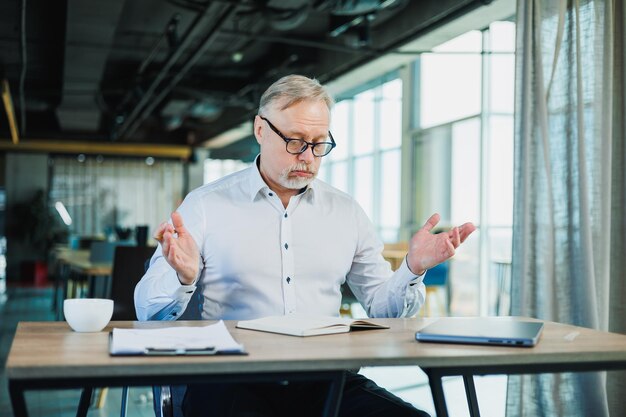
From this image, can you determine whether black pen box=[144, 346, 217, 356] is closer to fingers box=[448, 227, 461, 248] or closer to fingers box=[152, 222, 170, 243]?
fingers box=[152, 222, 170, 243]

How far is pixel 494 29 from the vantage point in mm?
7703

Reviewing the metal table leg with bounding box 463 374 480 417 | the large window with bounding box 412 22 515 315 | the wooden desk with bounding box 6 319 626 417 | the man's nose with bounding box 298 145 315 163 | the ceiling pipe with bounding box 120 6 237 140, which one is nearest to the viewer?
the wooden desk with bounding box 6 319 626 417

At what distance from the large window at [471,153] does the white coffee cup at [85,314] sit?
5909 mm

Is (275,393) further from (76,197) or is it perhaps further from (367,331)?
(76,197)

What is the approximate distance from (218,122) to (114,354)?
1550 centimetres

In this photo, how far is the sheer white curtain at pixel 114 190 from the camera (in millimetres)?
17516

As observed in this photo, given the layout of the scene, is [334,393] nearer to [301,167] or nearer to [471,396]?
[471,396]

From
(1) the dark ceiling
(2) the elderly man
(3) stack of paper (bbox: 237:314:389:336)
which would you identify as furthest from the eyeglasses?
(1) the dark ceiling

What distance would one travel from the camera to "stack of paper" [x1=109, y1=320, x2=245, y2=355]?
150cm

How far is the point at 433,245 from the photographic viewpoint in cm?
219

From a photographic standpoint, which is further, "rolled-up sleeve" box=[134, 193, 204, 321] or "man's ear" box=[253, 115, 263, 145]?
"man's ear" box=[253, 115, 263, 145]

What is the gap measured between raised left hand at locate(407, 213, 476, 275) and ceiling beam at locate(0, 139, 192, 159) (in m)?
16.2

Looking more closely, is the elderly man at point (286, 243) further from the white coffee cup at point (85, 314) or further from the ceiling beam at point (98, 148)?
the ceiling beam at point (98, 148)

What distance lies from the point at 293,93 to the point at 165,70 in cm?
781
